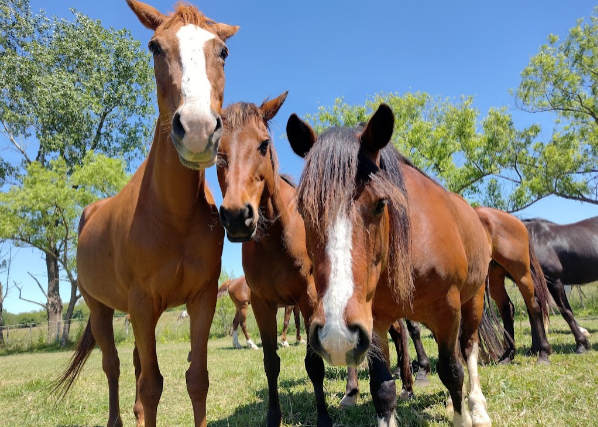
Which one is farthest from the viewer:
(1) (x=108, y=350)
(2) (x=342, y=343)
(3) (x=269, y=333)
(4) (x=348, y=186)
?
(1) (x=108, y=350)

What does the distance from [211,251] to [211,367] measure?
21.2 ft

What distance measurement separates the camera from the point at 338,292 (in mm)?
1657

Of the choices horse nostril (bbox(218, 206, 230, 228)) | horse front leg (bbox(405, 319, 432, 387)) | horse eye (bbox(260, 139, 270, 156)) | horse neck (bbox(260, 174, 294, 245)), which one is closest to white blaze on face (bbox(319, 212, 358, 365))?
horse nostril (bbox(218, 206, 230, 228))

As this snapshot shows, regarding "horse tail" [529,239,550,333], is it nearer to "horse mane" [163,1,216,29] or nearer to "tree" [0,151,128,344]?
"horse mane" [163,1,216,29]

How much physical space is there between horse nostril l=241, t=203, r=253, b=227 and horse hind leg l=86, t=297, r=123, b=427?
8.56 ft

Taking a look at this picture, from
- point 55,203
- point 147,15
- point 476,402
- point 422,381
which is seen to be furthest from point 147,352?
point 55,203

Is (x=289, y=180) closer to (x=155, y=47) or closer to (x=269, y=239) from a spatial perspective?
(x=269, y=239)

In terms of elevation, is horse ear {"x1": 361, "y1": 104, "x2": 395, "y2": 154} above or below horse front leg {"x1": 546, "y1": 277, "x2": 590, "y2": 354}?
above

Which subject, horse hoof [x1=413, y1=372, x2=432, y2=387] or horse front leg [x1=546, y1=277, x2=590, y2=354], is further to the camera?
horse front leg [x1=546, y1=277, x2=590, y2=354]

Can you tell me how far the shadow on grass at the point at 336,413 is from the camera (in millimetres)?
3514

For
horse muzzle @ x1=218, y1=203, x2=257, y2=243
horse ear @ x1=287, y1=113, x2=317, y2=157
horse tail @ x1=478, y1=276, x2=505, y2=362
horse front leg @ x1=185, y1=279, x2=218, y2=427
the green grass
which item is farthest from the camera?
horse tail @ x1=478, y1=276, x2=505, y2=362

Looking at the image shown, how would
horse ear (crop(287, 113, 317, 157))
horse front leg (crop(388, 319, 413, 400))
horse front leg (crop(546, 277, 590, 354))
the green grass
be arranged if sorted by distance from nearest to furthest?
horse ear (crop(287, 113, 317, 157)), the green grass, horse front leg (crop(388, 319, 413, 400)), horse front leg (crop(546, 277, 590, 354))

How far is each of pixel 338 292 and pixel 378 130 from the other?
1042mm

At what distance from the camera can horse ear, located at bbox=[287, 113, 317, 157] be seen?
2.44 meters
